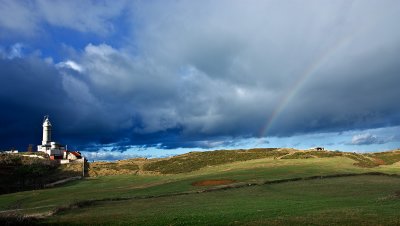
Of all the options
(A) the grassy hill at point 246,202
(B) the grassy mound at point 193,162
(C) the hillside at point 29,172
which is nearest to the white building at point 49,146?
(C) the hillside at point 29,172

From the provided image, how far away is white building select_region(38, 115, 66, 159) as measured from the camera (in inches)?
5770

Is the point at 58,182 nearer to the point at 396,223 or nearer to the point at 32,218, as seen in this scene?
the point at 32,218

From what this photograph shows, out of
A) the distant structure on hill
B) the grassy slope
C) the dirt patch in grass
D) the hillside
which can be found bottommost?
the grassy slope

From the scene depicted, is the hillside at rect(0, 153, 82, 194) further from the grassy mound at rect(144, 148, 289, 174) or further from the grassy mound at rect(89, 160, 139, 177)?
the grassy mound at rect(144, 148, 289, 174)

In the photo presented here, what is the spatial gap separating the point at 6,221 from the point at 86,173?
8304 cm

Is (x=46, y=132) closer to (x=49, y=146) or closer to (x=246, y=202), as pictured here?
(x=49, y=146)

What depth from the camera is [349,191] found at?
47.0 metres

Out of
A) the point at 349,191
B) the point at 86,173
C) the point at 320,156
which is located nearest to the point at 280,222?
the point at 349,191

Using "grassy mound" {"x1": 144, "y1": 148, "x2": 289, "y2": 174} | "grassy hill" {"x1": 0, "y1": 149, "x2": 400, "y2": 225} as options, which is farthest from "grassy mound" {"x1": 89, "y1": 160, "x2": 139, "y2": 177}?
"grassy hill" {"x1": 0, "y1": 149, "x2": 400, "y2": 225}

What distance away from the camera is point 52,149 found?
150 m

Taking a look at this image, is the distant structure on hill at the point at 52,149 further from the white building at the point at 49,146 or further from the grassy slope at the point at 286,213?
the grassy slope at the point at 286,213

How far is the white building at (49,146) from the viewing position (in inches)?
5770

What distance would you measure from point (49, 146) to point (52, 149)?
1020cm

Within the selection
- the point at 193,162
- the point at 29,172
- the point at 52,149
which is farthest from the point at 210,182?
the point at 52,149
